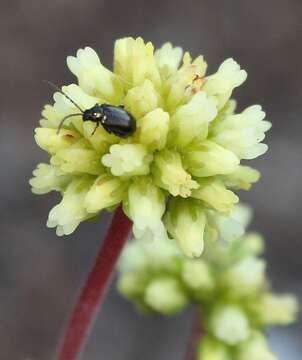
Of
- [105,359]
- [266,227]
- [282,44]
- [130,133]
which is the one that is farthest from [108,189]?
[282,44]

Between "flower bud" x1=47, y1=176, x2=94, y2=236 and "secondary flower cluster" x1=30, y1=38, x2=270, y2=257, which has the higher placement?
"secondary flower cluster" x1=30, y1=38, x2=270, y2=257

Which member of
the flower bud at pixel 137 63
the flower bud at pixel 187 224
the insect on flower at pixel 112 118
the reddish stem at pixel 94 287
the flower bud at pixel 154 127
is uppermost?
the flower bud at pixel 137 63

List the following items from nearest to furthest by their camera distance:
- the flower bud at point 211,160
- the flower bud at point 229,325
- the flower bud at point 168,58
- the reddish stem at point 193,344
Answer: the flower bud at point 211,160, the flower bud at point 168,58, the flower bud at point 229,325, the reddish stem at point 193,344

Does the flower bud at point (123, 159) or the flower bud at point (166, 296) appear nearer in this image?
the flower bud at point (123, 159)

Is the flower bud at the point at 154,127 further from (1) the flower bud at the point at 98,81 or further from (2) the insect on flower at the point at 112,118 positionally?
(1) the flower bud at the point at 98,81

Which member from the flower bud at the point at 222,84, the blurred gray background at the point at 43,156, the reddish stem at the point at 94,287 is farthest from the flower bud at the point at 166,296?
the blurred gray background at the point at 43,156

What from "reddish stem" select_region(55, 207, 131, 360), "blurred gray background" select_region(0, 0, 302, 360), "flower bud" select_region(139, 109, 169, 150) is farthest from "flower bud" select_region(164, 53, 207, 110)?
"blurred gray background" select_region(0, 0, 302, 360)

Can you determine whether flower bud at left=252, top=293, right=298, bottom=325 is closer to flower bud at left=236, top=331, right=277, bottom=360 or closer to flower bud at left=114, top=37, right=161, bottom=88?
flower bud at left=236, top=331, right=277, bottom=360

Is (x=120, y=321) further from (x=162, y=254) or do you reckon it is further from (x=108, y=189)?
(x=108, y=189)
